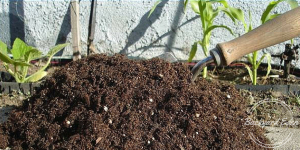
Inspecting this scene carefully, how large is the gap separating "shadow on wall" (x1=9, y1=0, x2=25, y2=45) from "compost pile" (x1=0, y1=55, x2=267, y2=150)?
1434 millimetres

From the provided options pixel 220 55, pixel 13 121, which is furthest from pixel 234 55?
pixel 13 121

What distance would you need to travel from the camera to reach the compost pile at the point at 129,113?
1128mm

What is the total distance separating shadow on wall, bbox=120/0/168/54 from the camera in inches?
101

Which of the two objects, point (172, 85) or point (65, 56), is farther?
point (65, 56)

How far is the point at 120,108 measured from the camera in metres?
1.17

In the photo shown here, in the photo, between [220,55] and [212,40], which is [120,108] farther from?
[212,40]

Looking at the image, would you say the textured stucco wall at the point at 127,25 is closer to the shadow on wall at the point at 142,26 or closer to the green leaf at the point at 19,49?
the shadow on wall at the point at 142,26

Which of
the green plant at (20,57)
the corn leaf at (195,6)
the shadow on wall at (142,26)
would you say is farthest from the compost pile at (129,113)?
the shadow on wall at (142,26)

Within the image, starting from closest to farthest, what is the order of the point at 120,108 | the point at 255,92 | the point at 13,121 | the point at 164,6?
the point at 120,108 → the point at 13,121 → the point at 255,92 → the point at 164,6

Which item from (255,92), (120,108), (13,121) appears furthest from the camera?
(255,92)

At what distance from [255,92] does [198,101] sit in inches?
35.6

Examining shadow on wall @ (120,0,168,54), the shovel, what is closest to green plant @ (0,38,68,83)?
shadow on wall @ (120,0,168,54)

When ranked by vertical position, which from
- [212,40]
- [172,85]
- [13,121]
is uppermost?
[212,40]

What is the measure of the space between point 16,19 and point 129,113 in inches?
69.9
